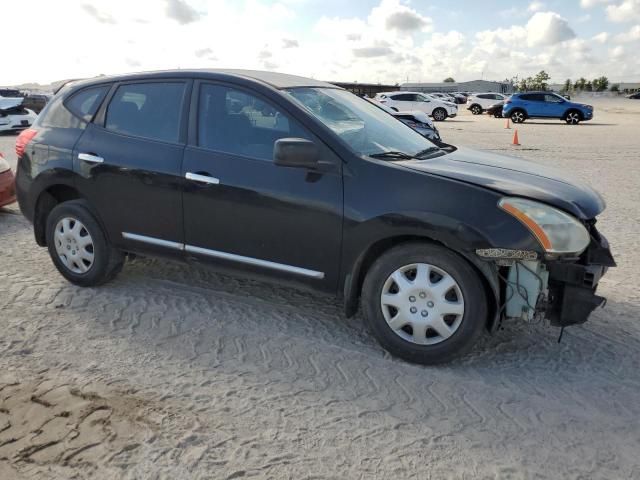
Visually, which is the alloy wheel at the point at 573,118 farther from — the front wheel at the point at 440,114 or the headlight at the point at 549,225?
the headlight at the point at 549,225

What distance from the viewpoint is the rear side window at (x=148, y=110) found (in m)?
4.27

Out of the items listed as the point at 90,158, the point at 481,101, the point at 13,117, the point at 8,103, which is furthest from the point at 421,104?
the point at 90,158

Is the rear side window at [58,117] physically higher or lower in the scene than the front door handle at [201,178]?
higher

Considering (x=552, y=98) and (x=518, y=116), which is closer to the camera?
(x=552, y=98)

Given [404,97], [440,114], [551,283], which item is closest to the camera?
[551,283]

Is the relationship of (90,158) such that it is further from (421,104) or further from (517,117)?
(421,104)

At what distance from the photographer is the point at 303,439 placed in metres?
2.79

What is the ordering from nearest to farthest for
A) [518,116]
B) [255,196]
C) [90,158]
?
[255,196] → [90,158] → [518,116]

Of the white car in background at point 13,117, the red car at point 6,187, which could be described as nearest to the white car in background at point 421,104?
the white car in background at point 13,117

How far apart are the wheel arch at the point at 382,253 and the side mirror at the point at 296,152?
0.66m

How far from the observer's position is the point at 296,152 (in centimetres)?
353

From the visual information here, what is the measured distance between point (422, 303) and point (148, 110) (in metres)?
2.58

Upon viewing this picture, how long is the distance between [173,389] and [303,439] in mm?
878

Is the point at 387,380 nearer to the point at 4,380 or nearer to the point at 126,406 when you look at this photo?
the point at 126,406
